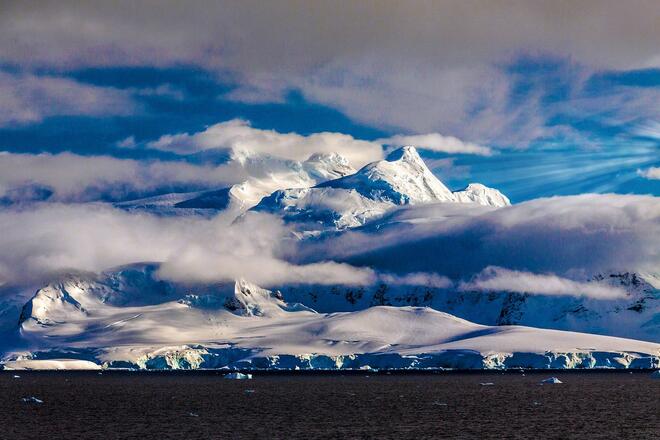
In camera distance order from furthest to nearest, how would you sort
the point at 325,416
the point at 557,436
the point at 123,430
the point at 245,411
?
the point at 245,411
the point at 325,416
the point at 123,430
the point at 557,436

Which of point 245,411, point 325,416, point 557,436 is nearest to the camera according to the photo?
point 557,436

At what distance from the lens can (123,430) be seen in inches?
5551

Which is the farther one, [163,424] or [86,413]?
[86,413]

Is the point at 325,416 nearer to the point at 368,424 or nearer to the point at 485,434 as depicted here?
the point at 368,424

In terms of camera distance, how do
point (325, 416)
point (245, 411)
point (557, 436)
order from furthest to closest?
point (245, 411)
point (325, 416)
point (557, 436)

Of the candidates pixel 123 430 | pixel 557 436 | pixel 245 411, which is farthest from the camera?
pixel 245 411

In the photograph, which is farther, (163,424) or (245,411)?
(245,411)

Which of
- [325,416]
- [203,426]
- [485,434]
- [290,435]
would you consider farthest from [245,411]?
[485,434]

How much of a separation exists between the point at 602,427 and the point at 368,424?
111 feet

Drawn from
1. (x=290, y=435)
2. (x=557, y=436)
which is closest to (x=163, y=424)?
(x=290, y=435)

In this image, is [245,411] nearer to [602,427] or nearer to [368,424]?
[368,424]

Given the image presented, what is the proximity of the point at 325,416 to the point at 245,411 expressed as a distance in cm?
1822

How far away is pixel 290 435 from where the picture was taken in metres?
133

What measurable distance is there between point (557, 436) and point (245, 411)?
62.4 m
